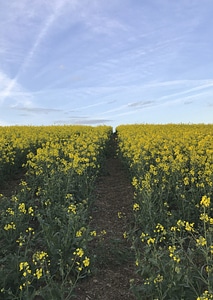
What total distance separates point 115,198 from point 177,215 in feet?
9.64

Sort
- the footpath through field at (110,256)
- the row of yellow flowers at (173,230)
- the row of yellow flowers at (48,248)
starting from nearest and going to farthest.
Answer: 1. the row of yellow flowers at (173,230)
2. the row of yellow flowers at (48,248)
3. the footpath through field at (110,256)

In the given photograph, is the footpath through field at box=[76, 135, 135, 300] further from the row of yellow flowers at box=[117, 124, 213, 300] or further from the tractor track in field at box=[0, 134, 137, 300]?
the row of yellow flowers at box=[117, 124, 213, 300]

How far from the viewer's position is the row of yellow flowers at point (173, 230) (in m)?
3.87

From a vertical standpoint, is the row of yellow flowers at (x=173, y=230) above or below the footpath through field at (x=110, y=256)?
above

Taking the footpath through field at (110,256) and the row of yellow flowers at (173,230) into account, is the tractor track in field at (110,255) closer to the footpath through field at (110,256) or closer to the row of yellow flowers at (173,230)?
the footpath through field at (110,256)

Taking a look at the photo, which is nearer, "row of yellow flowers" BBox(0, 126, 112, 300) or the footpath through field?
"row of yellow flowers" BBox(0, 126, 112, 300)

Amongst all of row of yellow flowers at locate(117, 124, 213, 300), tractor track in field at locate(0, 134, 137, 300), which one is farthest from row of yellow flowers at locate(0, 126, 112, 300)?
row of yellow flowers at locate(117, 124, 213, 300)

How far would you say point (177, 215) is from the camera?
6418 millimetres

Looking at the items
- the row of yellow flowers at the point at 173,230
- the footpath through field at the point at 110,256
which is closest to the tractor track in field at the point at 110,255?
the footpath through field at the point at 110,256

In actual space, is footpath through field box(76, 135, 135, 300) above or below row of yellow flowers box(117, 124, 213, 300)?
below

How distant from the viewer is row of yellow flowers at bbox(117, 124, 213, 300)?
3.87 metres

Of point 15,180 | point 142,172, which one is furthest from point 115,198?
point 15,180

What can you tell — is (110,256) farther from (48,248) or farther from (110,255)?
(48,248)

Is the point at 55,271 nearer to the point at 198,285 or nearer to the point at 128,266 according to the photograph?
the point at 128,266
